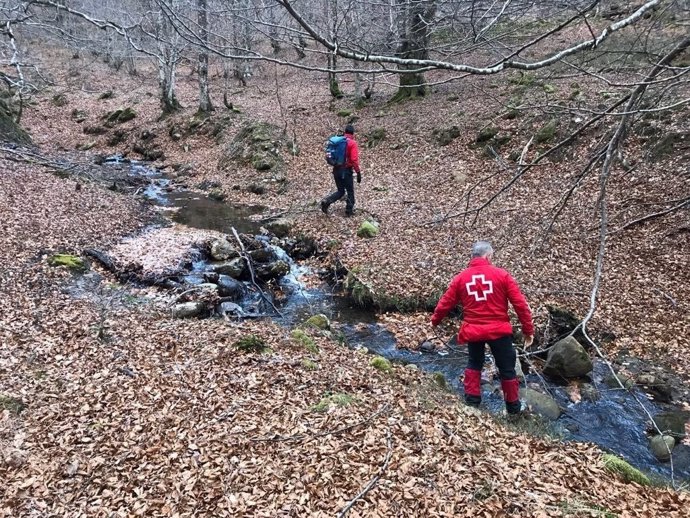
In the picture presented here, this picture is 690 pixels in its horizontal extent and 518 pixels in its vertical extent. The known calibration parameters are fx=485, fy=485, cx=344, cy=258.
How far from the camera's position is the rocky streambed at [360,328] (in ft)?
20.3

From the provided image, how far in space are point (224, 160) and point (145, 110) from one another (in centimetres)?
983

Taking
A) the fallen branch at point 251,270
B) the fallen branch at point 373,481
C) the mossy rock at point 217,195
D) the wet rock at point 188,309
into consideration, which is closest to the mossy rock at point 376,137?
the mossy rock at point 217,195

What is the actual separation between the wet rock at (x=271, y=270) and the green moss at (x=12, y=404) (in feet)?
19.8

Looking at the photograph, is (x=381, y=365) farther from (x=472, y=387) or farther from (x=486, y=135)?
(x=486, y=135)

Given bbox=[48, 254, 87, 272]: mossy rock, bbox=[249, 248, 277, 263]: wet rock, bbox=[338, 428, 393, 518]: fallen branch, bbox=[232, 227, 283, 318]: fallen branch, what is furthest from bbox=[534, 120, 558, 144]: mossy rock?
bbox=[48, 254, 87, 272]: mossy rock

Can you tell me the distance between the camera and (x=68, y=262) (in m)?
9.51

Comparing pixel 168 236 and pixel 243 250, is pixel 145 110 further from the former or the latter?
pixel 243 250

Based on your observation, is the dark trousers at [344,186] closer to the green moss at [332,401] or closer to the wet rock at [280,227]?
the wet rock at [280,227]

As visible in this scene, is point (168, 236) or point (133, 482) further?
point (168, 236)

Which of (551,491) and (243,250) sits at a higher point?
(243,250)

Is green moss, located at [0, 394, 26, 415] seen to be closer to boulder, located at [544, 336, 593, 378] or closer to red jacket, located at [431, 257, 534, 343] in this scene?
red jacket, located at [431, 257, 534, 343]

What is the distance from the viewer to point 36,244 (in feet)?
32.9

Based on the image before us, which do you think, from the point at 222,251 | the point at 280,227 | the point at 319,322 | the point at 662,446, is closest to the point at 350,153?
the point at 280,227

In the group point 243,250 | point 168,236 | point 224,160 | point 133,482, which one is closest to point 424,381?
point 133,482
